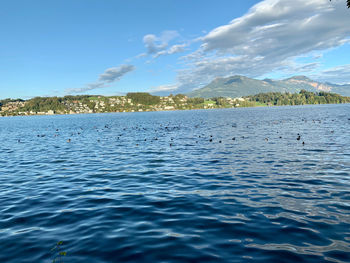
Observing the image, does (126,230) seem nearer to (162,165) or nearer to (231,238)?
(231,238)

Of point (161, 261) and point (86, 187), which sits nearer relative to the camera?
point (161, 261)

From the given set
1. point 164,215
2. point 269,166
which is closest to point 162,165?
point 269,166

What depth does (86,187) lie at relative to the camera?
19016mm

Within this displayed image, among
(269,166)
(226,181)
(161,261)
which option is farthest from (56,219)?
(269,166)

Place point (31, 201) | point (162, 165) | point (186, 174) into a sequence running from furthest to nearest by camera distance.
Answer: point (162, 165), point (186, 174), point (31, 201)

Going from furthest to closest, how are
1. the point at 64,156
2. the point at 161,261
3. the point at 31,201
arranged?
the point at 64,156, the point at 31,201, the point at 161,261

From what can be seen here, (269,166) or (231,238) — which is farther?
(269,166)

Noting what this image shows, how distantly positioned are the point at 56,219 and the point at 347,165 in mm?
25798

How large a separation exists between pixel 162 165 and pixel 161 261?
695 inches

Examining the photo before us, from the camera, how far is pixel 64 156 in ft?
113

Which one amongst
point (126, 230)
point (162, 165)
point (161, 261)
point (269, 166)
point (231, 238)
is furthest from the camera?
point (162, 165)

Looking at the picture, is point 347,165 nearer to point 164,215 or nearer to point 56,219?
point 164,215

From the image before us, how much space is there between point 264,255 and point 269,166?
1625 centimetres

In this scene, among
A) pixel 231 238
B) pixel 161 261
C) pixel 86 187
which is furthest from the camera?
pixel 86 187
